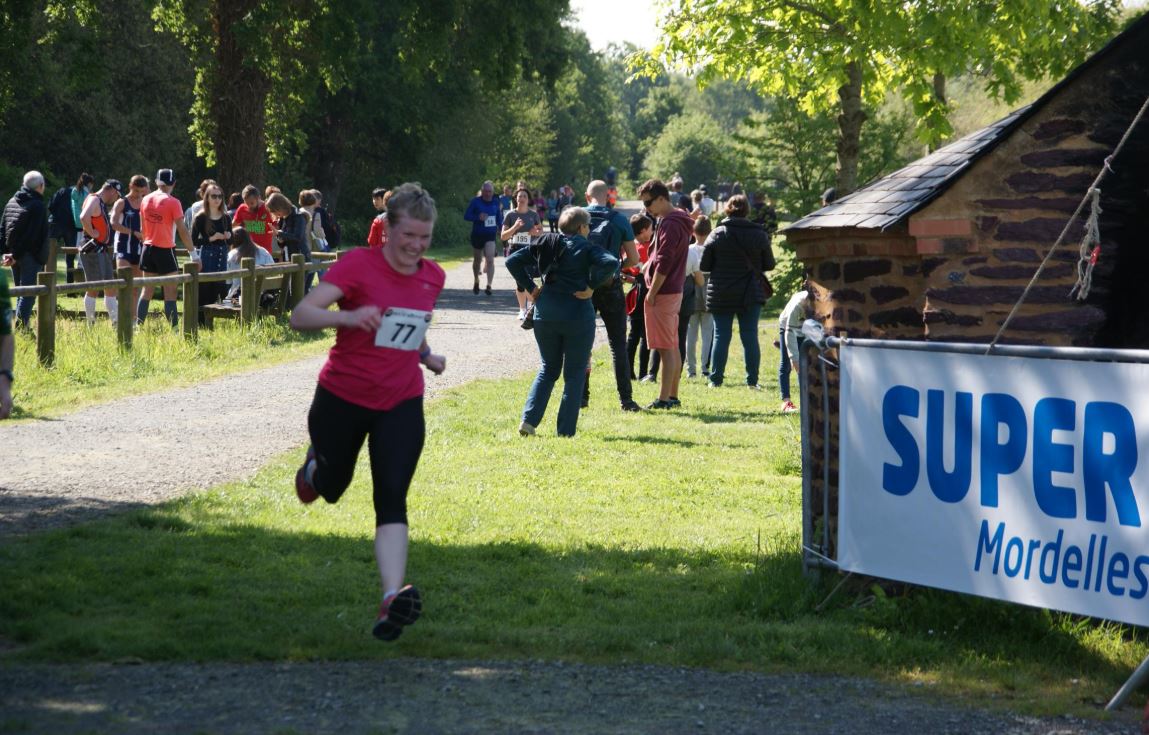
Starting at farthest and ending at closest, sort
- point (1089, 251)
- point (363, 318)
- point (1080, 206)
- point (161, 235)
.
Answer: point (161, 235) → point (1089, 251) → point (1080, 206) → point (363, 318)

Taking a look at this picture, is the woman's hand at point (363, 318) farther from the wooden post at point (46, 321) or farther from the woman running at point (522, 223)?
the woman running at point (522, 223)

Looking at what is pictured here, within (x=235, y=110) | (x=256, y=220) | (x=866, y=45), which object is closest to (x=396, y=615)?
(x=866, y=45)

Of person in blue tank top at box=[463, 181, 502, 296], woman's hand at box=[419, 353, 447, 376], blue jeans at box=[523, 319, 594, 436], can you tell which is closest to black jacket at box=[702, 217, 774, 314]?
blue jeans at box=[523, 319, 594, 436]

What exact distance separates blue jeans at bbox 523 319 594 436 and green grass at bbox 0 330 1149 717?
5.06 ft

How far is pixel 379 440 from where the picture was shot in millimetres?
5852

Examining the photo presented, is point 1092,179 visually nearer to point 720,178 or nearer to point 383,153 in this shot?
point 720,178

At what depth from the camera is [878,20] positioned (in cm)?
1521

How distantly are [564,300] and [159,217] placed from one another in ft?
28.7

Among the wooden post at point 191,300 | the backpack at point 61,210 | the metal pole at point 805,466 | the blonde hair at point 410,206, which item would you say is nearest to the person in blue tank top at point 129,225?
the wooden post at point 191,300

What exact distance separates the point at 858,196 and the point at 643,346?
28.8 feet

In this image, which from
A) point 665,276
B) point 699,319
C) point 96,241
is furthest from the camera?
point 96,241

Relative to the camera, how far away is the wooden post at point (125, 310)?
15297mm

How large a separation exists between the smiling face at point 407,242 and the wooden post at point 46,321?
29.5 ft

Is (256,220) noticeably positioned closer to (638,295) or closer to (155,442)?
(638,295)
